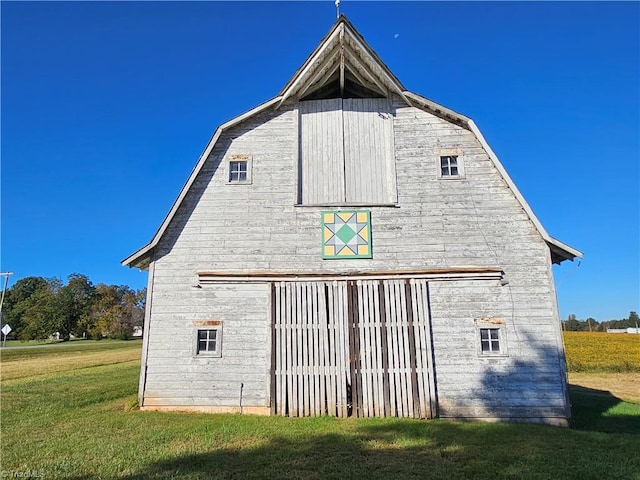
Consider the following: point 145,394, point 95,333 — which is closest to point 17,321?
point 95,333

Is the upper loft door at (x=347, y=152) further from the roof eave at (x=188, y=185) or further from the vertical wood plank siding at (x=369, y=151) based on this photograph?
the roof eave at (x=188, y=185)

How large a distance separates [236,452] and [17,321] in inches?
3354

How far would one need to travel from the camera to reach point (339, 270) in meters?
10.1

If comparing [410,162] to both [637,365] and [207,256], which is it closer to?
[207,256]

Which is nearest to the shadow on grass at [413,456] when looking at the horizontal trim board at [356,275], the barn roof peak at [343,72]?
the horizontal trim board at [356,275]

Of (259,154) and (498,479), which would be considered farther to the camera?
(259,154)

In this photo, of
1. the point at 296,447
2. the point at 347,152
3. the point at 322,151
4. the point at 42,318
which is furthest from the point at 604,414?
the point at 42,318

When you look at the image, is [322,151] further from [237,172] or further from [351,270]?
[351,270]

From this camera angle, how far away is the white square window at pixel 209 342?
32.0ft

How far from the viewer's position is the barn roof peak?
409 inches

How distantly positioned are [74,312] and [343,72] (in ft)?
255

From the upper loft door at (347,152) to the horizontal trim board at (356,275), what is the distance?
1887mm

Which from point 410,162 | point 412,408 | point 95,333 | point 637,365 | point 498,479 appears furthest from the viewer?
point 95,333

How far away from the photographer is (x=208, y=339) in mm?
9906
